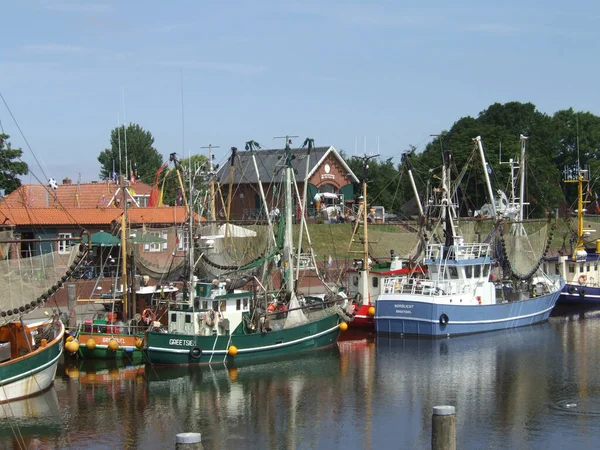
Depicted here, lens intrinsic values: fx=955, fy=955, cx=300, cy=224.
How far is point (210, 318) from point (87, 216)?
2144 centimetres

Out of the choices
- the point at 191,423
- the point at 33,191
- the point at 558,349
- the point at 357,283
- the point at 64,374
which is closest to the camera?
the point at 191,423

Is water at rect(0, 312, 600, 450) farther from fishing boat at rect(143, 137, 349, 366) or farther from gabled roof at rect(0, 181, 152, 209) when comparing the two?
gabled roof at rect(0, 181, 152, 209)

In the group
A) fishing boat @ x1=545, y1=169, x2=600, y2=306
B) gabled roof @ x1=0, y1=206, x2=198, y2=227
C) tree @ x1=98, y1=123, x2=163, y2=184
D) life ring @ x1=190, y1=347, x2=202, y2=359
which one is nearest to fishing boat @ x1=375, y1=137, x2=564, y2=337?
fishing boat @ x1=545, y1=169, x2=600, y2=306

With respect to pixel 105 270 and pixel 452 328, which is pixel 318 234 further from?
pixel 452 328

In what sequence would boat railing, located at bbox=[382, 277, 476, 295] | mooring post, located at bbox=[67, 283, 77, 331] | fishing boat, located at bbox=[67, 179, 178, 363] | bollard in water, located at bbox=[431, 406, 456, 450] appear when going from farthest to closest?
1. boat railing, located at bbox=[382, 277, 476, 295]
2. mooring post, located at bbox=[67, 283, 77, 331]
3. fishing boat, located at bbox=[67, 179, 178, 363]
4. bollard in water, located at bbox=[431, 406, 456, 450]

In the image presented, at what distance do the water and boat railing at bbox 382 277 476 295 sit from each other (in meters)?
2.81

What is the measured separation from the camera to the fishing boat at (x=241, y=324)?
37125 millimetres

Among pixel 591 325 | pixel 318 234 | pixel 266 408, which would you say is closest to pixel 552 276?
pixel 591 325

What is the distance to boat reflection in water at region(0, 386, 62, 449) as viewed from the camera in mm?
28078

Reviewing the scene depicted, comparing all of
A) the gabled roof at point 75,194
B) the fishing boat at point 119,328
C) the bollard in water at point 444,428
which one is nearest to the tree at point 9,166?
the gabled roof at point 75,194

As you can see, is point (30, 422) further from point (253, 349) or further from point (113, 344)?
point (253, 349)

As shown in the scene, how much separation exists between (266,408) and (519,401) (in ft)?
28.6

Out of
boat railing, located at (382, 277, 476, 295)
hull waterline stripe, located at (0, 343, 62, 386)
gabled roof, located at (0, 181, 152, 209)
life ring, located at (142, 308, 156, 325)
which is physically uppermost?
gabled roof, located at (0, 181, 152, 209)

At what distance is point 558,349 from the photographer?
1678 inches
